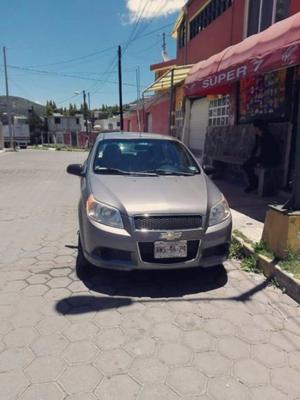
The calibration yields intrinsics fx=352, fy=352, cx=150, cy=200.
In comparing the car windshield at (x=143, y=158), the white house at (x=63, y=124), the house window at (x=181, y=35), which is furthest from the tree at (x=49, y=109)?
the car windshield at (x=143, y=158)

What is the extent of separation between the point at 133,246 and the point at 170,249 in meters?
0.37

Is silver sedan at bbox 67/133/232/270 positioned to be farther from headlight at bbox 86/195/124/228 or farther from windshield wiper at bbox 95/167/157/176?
windshield wiper at bbox 95/167/157/176

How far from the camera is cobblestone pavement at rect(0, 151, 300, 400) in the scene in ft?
7.82

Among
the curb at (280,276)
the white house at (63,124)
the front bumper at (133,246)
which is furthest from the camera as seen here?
the white house at (63,124)

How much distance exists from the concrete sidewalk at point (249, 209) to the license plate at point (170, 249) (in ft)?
5.98

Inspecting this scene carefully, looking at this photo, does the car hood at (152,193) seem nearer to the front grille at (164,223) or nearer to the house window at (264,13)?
the front grille at (164,223)

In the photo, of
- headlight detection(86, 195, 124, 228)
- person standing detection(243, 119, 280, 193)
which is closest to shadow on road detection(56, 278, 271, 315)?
headlight detection(86, 195, 124, 228)

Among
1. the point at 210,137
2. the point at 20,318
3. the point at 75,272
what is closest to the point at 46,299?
the point at 20,318

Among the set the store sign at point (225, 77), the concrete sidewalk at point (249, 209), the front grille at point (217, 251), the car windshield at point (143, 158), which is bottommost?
the concrete sidewalk at point (249, 209)

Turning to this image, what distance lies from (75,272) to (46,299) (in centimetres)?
67

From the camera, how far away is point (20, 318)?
317 cm

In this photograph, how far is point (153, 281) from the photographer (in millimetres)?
3941

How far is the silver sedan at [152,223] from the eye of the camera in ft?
11.4

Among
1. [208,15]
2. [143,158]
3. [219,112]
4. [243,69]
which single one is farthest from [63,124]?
[143,158]
